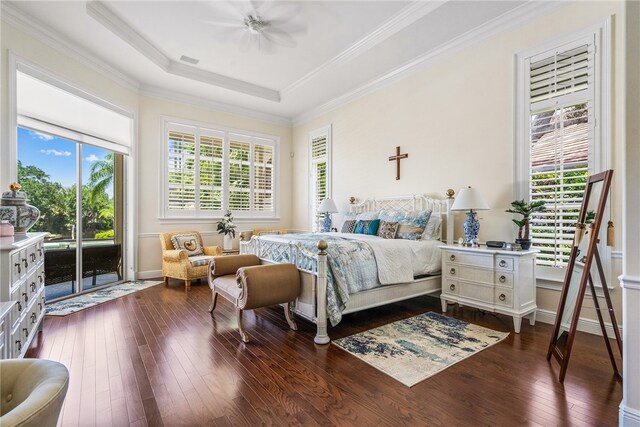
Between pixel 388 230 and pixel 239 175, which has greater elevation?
pixel 239 175

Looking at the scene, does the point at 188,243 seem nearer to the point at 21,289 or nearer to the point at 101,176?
the point at 101,176

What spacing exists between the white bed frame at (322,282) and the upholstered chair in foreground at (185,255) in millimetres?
1188

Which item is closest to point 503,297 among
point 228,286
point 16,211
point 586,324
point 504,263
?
point 504,263

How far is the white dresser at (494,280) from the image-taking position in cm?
308

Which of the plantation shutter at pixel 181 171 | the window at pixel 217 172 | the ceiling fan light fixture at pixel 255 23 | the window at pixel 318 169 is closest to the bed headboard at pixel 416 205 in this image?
the window at pixel 318 169

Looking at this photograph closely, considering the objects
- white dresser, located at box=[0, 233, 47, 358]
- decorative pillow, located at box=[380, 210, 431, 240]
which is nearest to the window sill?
white dresser, located at box=[0, 233, 47, 358]

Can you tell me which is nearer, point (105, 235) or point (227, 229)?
point (105, 235)

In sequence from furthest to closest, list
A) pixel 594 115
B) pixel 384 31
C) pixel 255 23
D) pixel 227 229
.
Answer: pixel 227 229 < pixel 384 31 < pixel 255 23 < pixel 594 115

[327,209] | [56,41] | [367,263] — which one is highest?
[56,41]

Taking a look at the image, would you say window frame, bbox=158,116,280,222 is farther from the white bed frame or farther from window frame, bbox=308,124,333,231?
the white bed frame

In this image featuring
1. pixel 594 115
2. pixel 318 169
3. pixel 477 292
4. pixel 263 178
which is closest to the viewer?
pixel 594 115

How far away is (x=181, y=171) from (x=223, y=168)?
0.84m

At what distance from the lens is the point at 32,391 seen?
100cm

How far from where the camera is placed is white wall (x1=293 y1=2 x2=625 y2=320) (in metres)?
3.05
